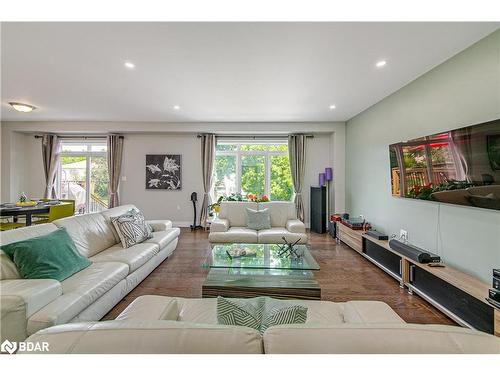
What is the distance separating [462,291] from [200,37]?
328 cm

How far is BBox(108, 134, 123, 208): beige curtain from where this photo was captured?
5547 millimetres

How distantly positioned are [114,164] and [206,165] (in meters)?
2.32

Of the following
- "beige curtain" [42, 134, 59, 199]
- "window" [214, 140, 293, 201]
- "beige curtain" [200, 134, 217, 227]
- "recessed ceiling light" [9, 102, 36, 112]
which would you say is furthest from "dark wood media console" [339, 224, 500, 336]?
"beige curtain" [42, 134, 59, 199]

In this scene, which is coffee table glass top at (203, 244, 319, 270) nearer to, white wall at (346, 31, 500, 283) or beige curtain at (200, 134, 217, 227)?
white wall at (346, 31, 500, 283)

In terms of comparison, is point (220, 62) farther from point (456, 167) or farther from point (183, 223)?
point (183, 223)

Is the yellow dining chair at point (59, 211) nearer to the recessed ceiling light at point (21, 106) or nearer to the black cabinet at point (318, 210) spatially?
the recessed ceiling light at point (21, 106)

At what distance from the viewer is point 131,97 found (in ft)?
12.2

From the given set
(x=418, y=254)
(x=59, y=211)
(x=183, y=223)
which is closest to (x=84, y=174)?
(x=59, y=211)

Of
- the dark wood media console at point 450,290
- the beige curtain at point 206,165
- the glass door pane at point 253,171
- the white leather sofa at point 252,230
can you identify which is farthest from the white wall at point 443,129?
the beige curtain at point 206,165

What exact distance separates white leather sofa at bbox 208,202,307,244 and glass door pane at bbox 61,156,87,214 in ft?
13.7

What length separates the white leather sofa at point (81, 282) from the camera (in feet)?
4.49

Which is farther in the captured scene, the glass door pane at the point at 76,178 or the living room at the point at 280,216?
the glass door pane at the point at 76,178

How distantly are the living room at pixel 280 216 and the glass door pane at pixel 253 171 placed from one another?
116 centimetres

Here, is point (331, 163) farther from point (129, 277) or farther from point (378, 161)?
point (129, 277)
